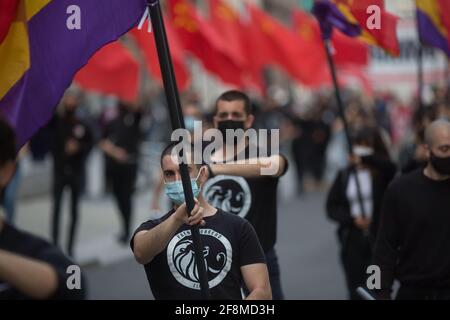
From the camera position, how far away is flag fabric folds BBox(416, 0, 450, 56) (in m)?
8.51

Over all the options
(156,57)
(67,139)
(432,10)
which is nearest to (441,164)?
(432,10)

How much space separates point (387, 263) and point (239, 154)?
122 cm

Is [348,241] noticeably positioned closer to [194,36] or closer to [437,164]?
[437,164]

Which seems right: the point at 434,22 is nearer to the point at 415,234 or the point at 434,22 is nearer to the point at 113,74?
the point at 415,234

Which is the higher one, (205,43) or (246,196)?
(205,43)

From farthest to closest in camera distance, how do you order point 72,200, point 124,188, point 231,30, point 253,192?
point 231,30, point 124,188, point 72,200, point 253,192

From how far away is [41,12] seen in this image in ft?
17.5

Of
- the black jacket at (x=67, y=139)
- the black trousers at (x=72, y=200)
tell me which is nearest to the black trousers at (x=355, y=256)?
the black trousers at (x=72, y=200)

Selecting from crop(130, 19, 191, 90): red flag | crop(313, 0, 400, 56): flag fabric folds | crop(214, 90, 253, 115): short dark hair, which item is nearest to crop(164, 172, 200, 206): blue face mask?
crop(214, 90, 253, 115): short dark hair

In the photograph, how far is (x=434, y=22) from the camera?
346 inches

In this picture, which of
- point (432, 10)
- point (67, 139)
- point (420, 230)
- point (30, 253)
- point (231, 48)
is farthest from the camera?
point (231, 48)

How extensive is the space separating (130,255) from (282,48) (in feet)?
21.7

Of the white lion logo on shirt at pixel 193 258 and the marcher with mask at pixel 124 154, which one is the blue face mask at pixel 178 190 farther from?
the marcher with mask at pixel 124 154

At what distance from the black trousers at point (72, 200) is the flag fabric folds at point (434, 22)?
4548 mm
